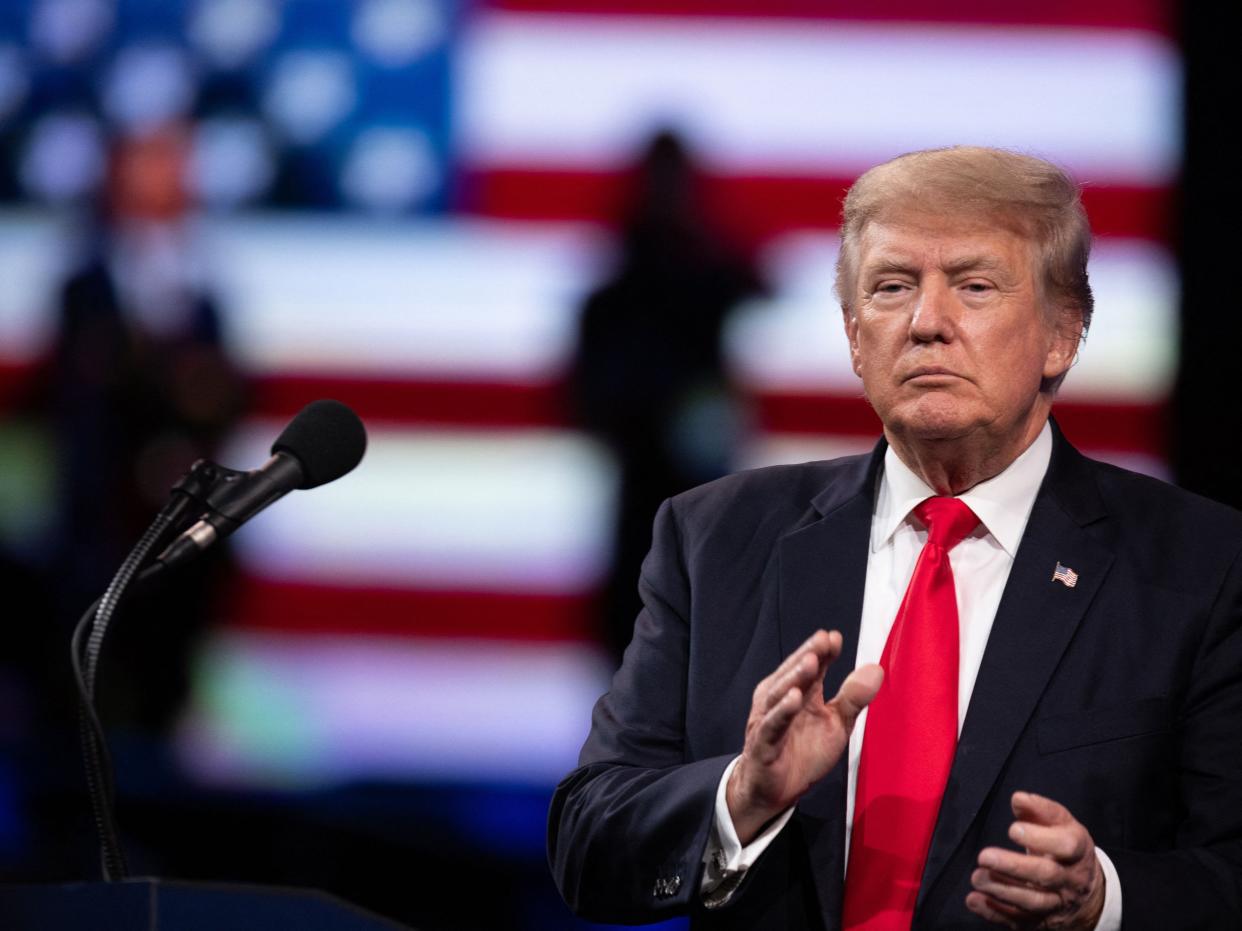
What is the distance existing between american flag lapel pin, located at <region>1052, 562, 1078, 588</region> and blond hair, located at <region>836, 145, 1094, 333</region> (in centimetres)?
27

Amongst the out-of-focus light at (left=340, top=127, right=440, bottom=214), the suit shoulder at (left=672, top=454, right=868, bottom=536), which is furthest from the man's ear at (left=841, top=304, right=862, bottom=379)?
the out-of-focus light at (left=340, top=127, right=440, bottom=214)

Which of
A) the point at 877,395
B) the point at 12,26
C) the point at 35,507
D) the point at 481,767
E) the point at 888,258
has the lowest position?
the point at 481,767

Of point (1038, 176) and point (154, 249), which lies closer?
point (1038, 176)

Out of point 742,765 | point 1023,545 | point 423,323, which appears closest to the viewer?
point 742,765

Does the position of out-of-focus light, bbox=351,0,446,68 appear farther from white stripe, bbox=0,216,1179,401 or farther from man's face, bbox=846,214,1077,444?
man's face, bbox=846,214,1077,444

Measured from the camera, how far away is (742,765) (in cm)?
142

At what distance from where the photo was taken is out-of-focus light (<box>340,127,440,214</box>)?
4234mm

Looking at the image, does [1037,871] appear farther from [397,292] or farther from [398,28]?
[398,28]

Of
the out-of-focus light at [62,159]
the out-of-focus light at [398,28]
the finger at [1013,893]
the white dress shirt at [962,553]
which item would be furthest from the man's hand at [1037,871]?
the out-of-focus light at [62,159]

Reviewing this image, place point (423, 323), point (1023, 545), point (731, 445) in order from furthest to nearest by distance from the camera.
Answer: point (423, 323)
point (731, 445)
point (1023, 545)

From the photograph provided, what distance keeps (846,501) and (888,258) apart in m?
0.26

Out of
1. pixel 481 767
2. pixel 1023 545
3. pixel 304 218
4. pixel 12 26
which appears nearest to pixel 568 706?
pixel 481 767

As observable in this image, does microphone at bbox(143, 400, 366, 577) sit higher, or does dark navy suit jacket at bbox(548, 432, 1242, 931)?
microphone at bbox(143, 400, 366, 577)

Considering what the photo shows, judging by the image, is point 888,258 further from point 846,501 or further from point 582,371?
point 582,371
